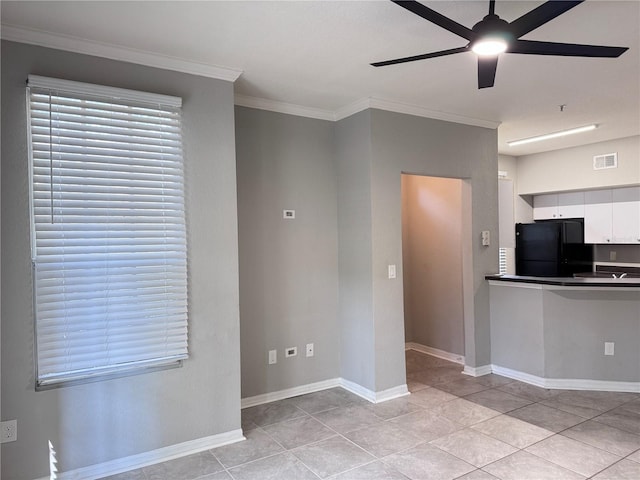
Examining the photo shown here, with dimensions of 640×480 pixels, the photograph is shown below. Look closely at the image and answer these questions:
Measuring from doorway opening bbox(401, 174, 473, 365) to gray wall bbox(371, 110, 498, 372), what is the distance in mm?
137

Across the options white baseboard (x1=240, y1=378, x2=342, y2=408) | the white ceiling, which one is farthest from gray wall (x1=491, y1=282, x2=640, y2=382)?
white baseboard (x1=240, y1=378, x2=342, y2=408)

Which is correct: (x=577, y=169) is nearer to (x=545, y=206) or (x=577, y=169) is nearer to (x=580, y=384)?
(x=545, y=206)

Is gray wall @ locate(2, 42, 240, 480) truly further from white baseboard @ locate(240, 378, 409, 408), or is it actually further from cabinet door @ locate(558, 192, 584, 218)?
cabinet door @ locate(558, 192, 584, 218)

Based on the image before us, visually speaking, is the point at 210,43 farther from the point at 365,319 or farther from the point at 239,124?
the point at 365,319

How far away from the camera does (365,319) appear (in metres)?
3.82

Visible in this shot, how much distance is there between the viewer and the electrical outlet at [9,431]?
7.76 ft

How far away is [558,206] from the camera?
6223 mm

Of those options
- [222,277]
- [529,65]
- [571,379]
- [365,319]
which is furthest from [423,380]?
[529,65]

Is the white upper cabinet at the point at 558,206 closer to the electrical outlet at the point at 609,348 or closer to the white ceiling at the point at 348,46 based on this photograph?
the white ceiling at the point at 348,46

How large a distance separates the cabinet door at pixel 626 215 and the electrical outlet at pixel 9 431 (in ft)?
21.4

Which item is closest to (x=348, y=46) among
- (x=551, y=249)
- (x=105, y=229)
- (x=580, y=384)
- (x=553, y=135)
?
(x=105, y=229)

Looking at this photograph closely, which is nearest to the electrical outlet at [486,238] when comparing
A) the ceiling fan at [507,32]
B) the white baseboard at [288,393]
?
the white baseboard at [288,393]

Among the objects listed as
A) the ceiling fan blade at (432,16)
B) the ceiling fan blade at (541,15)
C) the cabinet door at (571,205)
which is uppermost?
the ceiling fan blade at (432,16)

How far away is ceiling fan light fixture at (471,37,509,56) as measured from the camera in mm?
1971
